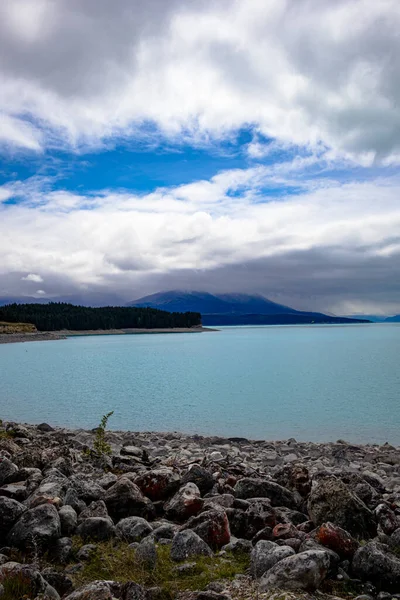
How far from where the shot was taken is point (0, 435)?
57.8 ft

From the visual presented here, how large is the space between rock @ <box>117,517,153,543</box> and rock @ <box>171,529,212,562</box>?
769mm

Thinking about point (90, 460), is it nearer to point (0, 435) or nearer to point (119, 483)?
point (119, 483)

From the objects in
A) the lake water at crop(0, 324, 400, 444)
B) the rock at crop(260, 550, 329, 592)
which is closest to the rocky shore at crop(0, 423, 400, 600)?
the rock at crop(260, 550, 329, 592)

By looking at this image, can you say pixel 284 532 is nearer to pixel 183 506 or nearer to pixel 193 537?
pixel 193 537

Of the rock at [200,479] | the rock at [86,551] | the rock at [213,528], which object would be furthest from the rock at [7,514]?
the rock at [200,479]

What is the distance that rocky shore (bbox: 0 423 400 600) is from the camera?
5977 mm

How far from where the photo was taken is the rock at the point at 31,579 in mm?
5742

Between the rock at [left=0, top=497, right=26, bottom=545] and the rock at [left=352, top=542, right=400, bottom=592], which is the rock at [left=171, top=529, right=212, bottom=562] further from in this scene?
the rock at [left=0, top=497, right=26, bottom=545]

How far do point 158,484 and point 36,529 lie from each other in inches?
113

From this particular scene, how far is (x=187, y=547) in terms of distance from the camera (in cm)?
702

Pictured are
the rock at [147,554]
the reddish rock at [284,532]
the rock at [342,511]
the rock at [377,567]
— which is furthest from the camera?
the rock at [342,511]

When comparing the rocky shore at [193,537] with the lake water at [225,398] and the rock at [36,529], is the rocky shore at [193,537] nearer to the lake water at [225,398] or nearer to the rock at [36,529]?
the rock at [36,529]

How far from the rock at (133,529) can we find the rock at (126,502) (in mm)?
663

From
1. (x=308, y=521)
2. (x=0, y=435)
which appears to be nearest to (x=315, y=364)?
(x=0, y=435)
